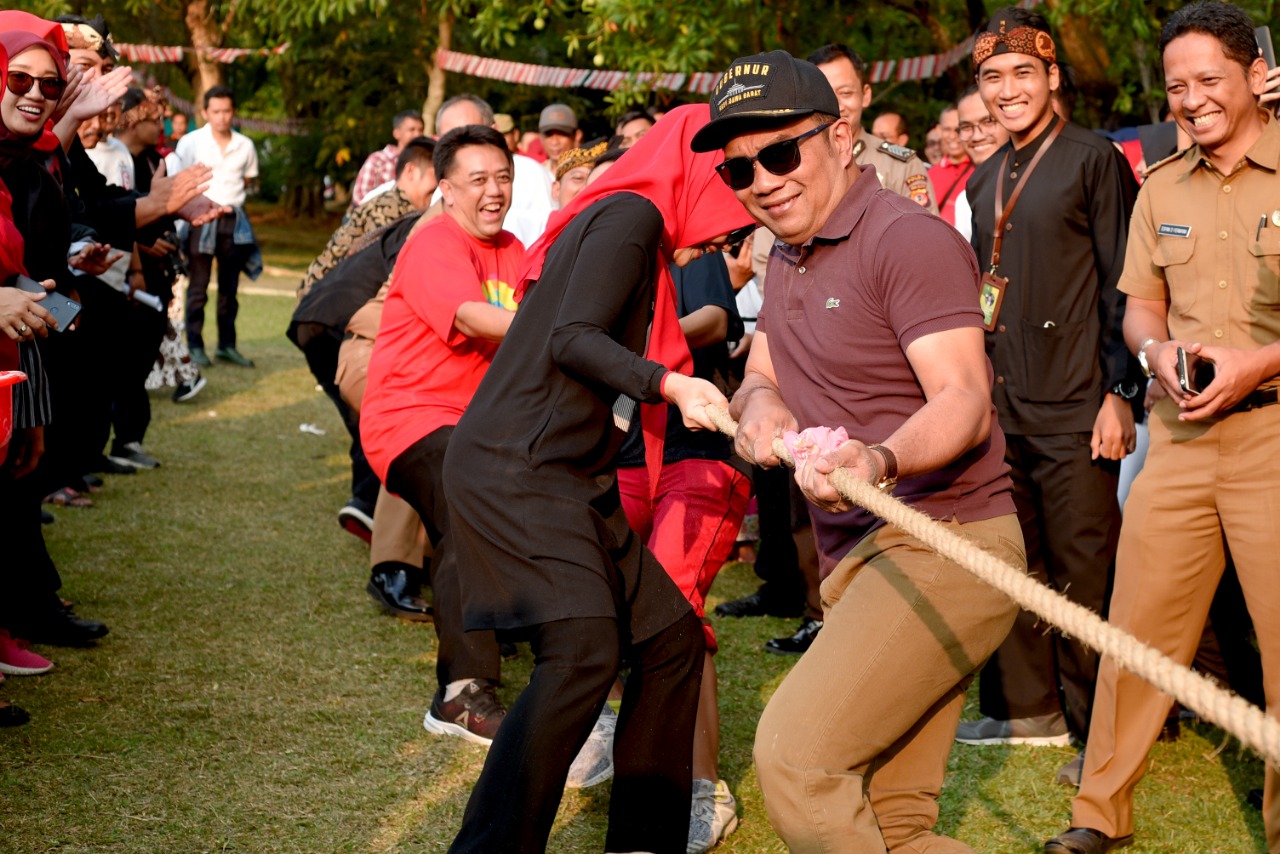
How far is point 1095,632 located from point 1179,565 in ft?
7.25

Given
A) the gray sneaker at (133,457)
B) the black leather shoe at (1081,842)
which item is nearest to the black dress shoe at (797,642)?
the black leather shoe at (1081,842)

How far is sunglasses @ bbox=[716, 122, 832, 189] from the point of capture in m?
3.05

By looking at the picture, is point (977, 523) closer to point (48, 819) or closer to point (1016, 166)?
point (1016, 166)

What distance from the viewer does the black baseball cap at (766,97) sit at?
9.96 feet

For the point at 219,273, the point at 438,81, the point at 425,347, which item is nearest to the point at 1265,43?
the point at 425,347

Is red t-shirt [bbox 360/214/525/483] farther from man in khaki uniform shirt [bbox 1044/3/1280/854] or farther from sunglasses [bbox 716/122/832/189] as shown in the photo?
man in khaki uniform shirt [bbox 1044/3/1280/854]

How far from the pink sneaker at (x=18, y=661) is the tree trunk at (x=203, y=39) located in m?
20.8

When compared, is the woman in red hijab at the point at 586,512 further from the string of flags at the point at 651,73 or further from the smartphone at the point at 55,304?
the string of flags at the point at 651,73

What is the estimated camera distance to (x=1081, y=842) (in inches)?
158

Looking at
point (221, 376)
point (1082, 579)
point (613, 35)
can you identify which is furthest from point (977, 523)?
point (613, 35)

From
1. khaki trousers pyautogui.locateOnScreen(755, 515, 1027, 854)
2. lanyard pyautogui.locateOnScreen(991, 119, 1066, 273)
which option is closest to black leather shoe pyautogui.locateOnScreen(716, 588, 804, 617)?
lanyard pyautogui.locateOnScreen(991, 119, 1066, 273)

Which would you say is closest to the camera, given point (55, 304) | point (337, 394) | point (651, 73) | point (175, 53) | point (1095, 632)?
point (1095, 632)

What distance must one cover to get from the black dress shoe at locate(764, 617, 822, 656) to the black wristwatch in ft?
5.83

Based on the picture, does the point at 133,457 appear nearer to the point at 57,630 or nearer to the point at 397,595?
the point at 397,595
